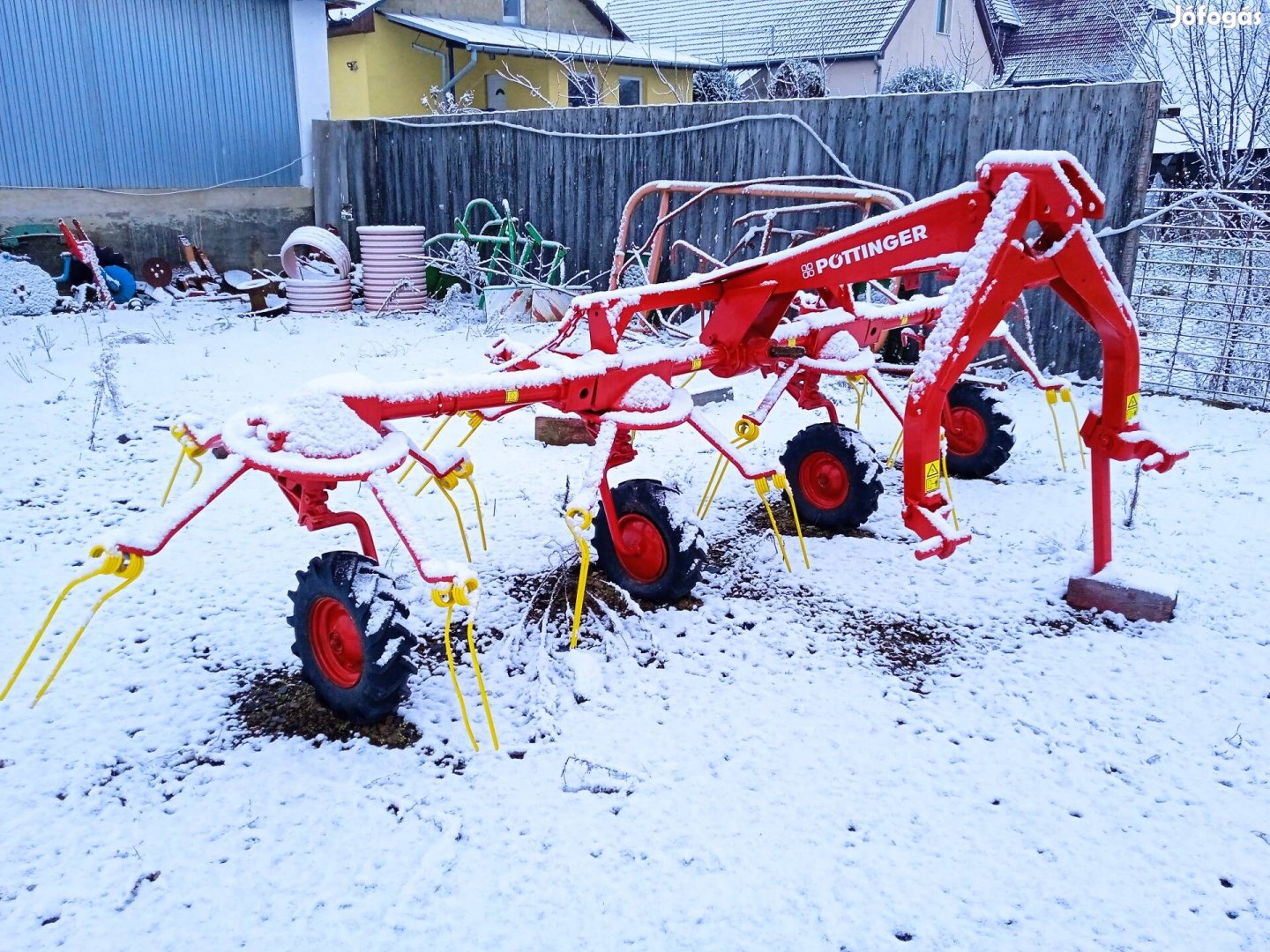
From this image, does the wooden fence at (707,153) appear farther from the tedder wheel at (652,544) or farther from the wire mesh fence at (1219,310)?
the tedder wheel at (652,544)

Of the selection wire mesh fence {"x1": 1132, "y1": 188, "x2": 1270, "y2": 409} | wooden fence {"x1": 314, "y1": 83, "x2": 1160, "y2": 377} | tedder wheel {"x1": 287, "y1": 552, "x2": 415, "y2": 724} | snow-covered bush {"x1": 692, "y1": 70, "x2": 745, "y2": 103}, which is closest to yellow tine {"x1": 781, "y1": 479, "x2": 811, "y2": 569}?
tedder wheel {"x1": 287, "y1": 552, "x2": 415, "y2": 724}

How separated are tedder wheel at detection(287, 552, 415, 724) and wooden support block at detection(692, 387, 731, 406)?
12.7ft

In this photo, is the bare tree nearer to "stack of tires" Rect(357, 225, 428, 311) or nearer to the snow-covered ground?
the snow-covered ground

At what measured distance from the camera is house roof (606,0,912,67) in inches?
790

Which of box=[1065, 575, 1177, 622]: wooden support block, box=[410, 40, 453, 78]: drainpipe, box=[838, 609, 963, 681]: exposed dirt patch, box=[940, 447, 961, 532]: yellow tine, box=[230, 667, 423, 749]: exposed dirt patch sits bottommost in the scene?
box=[230, 667, 423, 749]: exposed dirt patch

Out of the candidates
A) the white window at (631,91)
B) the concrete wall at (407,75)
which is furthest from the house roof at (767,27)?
the concrete wall at (407,75)

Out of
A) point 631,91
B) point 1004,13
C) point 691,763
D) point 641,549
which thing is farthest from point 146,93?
point 1004,13

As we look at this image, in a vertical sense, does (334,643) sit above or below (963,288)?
below

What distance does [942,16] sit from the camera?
890 inches

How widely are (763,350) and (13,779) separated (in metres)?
2.82

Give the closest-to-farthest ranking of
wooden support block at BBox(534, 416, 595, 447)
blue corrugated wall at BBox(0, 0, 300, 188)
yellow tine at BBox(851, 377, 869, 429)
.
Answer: yellow tine at BBox(851, 377, 869, 429)
wooden support block at BBox(534, 416, 595, 447)
blue corrugated wall at BBox(0, 0, 300, 188)

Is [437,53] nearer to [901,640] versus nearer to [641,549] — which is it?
[641,549]

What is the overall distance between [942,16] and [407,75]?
13404 millimetres

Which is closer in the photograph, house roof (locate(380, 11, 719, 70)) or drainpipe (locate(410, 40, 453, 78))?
house roof (locate(380, 11, 719, 70))
